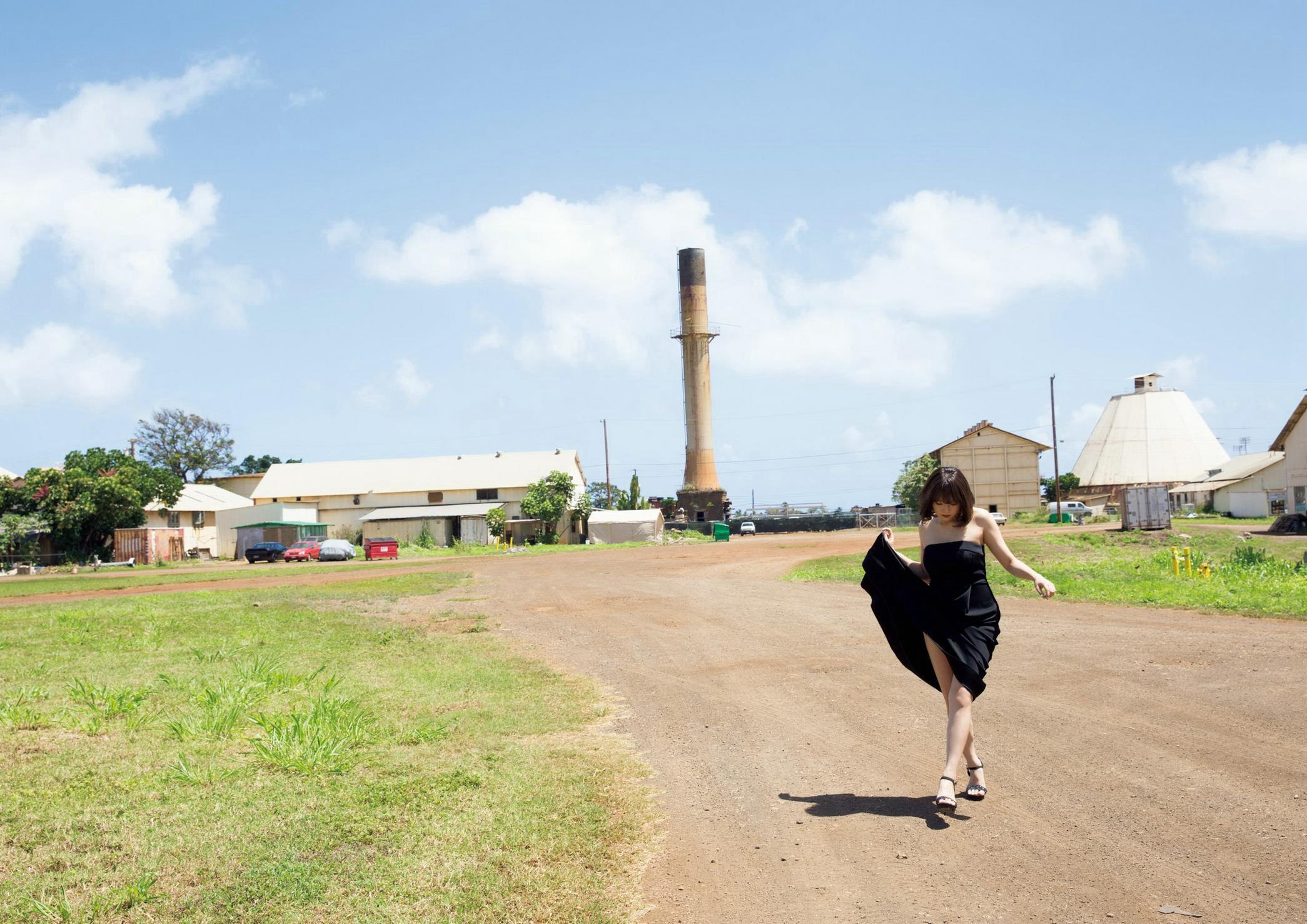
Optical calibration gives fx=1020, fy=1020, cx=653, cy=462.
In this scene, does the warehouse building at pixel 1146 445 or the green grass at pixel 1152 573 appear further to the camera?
the warehouse building at pixel 1146 445

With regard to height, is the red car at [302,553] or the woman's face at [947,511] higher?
the woman's face at [947,511]

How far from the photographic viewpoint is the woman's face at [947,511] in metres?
5.94

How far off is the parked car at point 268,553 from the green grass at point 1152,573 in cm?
3462

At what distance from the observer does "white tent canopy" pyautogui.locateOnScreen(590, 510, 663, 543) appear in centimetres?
7062

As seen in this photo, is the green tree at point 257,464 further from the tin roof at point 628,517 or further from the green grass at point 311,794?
the green grass at point 311,794

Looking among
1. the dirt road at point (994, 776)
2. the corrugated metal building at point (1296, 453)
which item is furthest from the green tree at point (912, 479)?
the dirt road at point (994, 776)

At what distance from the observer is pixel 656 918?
4453mm

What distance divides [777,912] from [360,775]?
11.5 ft

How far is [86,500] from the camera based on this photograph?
193 feet

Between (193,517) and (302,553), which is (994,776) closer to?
(302,553)

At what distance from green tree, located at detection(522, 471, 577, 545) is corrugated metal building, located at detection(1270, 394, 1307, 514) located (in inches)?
1749

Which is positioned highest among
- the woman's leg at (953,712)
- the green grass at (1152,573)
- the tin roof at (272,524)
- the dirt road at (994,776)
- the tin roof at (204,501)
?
the tin roof at (204,501)

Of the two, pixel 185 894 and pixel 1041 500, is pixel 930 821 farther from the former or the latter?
pixel 1041 500

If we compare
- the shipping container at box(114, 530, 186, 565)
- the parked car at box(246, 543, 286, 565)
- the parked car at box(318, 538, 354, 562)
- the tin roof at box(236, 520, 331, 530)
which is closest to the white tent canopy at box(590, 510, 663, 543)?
the parked car at box(318, 538, 354, 562)
